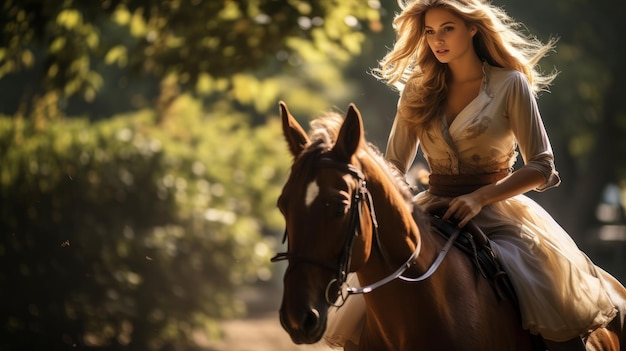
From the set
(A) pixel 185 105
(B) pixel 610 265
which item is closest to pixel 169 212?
(A) pixel 185 105

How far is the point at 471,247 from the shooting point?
4801 mm

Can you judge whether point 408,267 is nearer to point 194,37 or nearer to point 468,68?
point 468,68

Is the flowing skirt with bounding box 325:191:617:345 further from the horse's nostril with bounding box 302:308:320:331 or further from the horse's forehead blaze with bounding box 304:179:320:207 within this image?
the horse's nostril with bounding box 302:308:320:331

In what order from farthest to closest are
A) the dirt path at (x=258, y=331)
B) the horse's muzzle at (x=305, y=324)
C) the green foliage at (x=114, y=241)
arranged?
the dirt path at (x=258, y=331)
the green foliage at (x=114, y=241)
the horse's muzzle at (x=305, y=324)

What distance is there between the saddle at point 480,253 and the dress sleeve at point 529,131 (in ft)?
1.35

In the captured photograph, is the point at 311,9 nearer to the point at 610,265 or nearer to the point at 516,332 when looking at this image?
the point at 516,332

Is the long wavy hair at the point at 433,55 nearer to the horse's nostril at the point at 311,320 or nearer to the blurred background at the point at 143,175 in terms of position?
the horse's nostril at the point at 311,320

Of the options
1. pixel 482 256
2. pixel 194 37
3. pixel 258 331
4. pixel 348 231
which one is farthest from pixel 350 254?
pixel 258 331

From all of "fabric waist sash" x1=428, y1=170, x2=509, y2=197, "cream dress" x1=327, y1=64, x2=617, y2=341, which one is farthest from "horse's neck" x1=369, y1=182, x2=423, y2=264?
"fabric waist sash" x1=428, y1=170, x2=509, y2=197

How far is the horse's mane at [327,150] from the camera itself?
4117 mm

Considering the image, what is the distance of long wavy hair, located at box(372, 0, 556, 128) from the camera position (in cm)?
514

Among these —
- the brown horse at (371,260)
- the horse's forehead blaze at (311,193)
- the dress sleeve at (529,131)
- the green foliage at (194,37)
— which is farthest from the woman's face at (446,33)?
the green foliage at (194,37)

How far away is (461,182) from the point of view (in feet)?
16.7

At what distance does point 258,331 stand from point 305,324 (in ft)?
52.3
